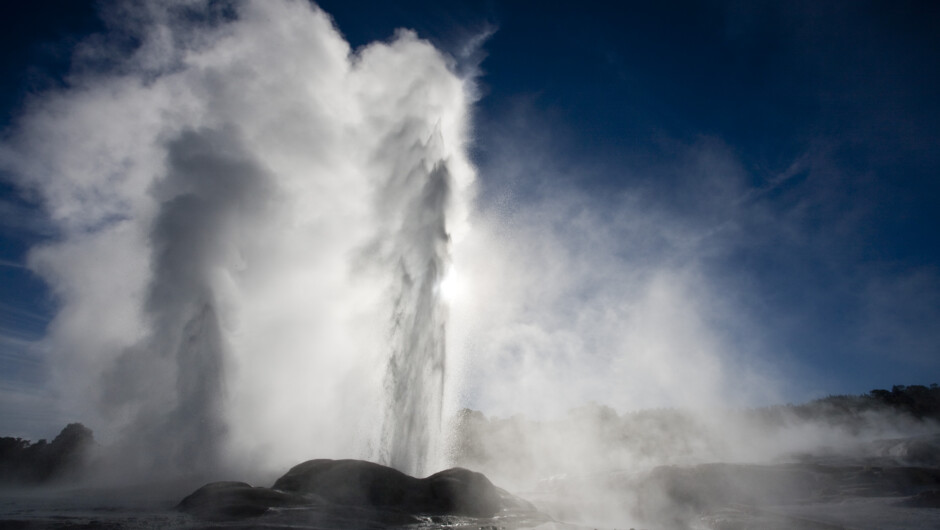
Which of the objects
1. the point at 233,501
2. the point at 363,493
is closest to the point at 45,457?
the point at 233,501

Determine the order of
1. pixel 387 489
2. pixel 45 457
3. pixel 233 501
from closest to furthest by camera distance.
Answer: pixel 233 501
pixel 387 489
pixel 45 457

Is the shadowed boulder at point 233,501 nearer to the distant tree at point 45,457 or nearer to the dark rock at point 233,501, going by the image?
the dark rock at point 233,501

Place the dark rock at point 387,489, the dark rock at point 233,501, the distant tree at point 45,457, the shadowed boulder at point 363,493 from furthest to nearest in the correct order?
the distant tree at point 45,457, the dark rock at point 387,489, the shadowed boulder at point 363,493, the dark rock at point 233,501

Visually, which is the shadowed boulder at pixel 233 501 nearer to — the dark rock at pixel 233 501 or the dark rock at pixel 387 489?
the dark rock at pixel 233 501

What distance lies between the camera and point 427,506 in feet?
45.8

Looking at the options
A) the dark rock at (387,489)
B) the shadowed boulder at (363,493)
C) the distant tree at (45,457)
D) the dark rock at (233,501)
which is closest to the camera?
the dark rock at (233,501)

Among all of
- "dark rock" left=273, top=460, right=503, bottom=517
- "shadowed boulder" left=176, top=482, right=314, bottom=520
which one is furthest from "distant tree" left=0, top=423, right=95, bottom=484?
"dark rock" left=273, top=460, right=503, bottom=517

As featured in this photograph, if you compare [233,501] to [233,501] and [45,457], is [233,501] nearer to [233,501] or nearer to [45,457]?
[233,501]

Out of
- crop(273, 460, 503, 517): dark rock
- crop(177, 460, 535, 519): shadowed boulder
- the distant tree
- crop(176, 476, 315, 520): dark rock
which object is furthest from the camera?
the distant tree

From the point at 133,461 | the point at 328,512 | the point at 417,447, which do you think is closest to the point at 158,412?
the point at 133,461

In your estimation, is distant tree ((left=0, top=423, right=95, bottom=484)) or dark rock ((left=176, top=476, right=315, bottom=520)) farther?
distant tree ((left=0, top=423, right=95, bottom=484))

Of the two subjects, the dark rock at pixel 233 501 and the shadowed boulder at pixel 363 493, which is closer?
the dark rock at pixel 233 501

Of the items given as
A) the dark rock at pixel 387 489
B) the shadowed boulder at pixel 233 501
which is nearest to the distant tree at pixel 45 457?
the shadowed boulder at pixel 233 501

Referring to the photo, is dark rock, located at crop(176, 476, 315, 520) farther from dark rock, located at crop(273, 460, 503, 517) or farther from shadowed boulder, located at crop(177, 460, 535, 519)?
dark rock, located at crop(273, 460, 503, 517)
